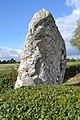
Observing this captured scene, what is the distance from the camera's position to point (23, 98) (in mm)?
12141

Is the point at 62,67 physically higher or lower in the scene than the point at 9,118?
higher

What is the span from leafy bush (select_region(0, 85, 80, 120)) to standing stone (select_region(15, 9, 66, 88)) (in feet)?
16.9

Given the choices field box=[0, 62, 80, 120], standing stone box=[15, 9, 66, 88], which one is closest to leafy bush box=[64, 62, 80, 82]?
standing stone box=[15, 9, 66, 88]

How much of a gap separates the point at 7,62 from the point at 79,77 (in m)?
16.8

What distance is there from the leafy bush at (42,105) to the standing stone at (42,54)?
16.9 ft

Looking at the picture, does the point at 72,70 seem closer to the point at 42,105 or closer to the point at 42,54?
the point at 42,54

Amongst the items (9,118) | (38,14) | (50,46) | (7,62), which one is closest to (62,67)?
(50,46)

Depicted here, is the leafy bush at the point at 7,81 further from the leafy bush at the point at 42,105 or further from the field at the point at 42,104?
the leafy bush at the point at 42,105

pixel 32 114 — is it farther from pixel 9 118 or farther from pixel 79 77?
pixel 79 77

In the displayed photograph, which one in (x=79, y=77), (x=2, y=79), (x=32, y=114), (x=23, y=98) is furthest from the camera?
(x=79, y=77)

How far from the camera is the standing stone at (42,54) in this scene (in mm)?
18359

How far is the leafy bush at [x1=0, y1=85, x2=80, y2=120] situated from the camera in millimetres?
10170

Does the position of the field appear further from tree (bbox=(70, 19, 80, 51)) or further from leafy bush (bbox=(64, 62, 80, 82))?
→ tree (bbox=(70, 19, 80, 51))

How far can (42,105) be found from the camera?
1105 centimetres
